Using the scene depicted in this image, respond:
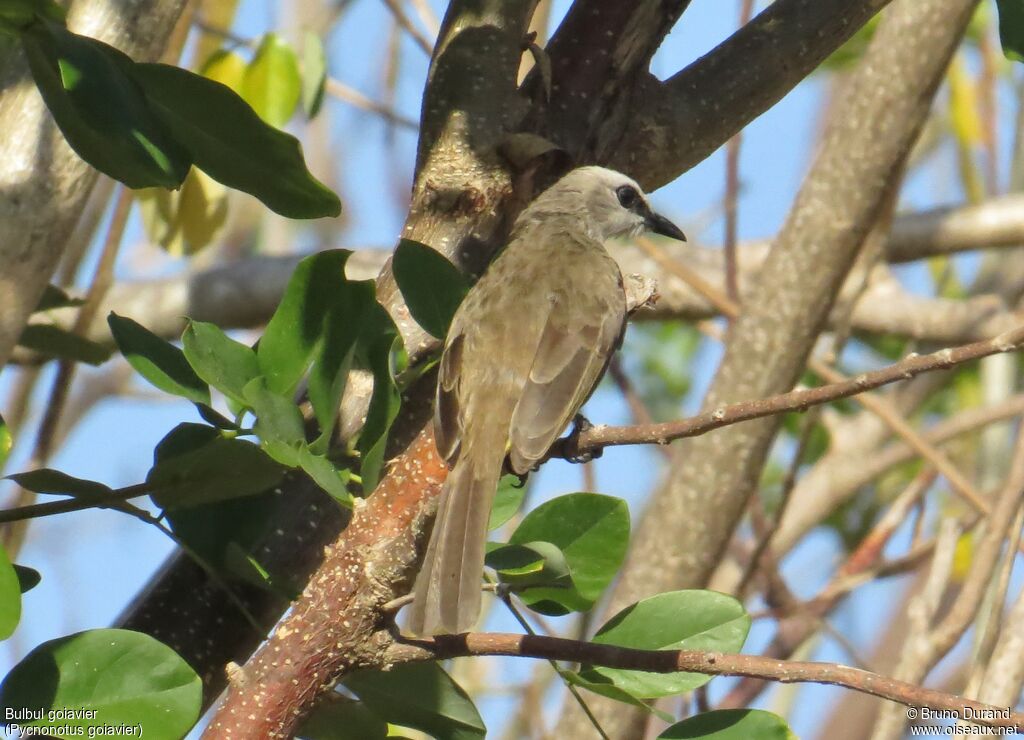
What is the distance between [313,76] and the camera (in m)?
3.20

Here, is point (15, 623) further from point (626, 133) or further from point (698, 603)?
point (626, 133)

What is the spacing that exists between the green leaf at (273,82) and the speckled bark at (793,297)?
141 cm

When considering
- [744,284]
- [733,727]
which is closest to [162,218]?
[733,727]

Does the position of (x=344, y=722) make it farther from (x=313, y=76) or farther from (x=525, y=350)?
(x=313, y=76)

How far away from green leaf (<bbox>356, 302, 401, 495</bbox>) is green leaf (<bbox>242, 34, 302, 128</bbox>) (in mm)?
1533

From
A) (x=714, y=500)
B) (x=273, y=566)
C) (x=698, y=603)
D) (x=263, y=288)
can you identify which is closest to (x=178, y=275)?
(x=263, y=288)

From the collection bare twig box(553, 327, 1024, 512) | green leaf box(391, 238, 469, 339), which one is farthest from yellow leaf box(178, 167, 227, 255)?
bare twig box(553, 327, 1024, 512)

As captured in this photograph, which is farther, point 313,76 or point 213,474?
point 313,76

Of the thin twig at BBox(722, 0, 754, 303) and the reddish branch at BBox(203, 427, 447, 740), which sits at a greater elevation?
the thin twig at BBox(722, 0, 754, 303)

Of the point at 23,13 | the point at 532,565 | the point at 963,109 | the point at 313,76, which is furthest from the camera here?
the point at 963,109

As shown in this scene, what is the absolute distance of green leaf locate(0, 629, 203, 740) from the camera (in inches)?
61.8

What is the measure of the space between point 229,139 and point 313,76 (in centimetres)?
166

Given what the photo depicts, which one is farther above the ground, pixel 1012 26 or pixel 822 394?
pixel 1012 26

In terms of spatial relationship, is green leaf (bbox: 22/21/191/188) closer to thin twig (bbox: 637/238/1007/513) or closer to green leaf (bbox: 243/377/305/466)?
green leaf (bbox: 243/377/305/466)
